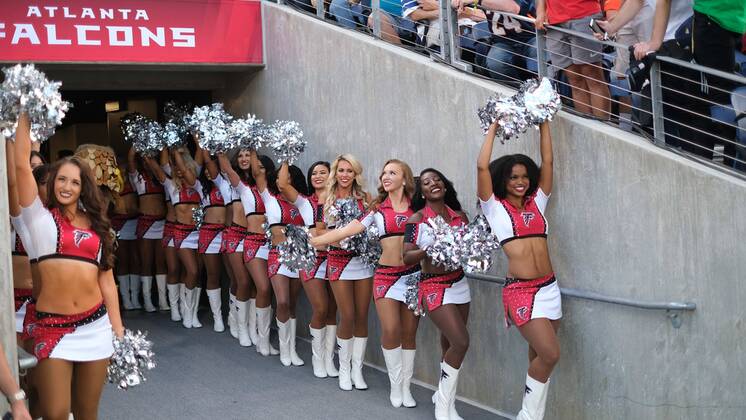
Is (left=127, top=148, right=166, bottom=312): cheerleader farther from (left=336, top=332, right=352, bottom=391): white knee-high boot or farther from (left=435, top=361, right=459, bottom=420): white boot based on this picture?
(left=435, top=361, right=459, bottom=420): white boot

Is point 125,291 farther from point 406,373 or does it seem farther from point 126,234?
point 406,373

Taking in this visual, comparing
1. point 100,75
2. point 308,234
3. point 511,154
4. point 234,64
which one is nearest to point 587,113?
point 511,154

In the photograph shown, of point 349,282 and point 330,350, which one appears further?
point 330,350

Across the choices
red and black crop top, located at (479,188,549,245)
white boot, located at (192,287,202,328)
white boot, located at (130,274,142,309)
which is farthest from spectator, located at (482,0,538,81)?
white boot, located at (130,274,142,309)

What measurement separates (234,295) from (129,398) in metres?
2.24

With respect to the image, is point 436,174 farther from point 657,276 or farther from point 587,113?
point 657,276

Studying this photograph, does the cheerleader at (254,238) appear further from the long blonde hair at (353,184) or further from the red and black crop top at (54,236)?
the red and black crop top at (54,236)

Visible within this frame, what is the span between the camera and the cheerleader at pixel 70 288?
505cm

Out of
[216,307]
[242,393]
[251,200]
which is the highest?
[251,200]

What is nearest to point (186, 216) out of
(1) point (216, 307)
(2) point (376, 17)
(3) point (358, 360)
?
(1) point (216, 307)

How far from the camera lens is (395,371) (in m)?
7.27

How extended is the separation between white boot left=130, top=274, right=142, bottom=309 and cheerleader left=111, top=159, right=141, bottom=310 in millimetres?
21

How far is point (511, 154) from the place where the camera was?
21.5 ft

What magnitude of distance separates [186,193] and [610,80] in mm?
5098
